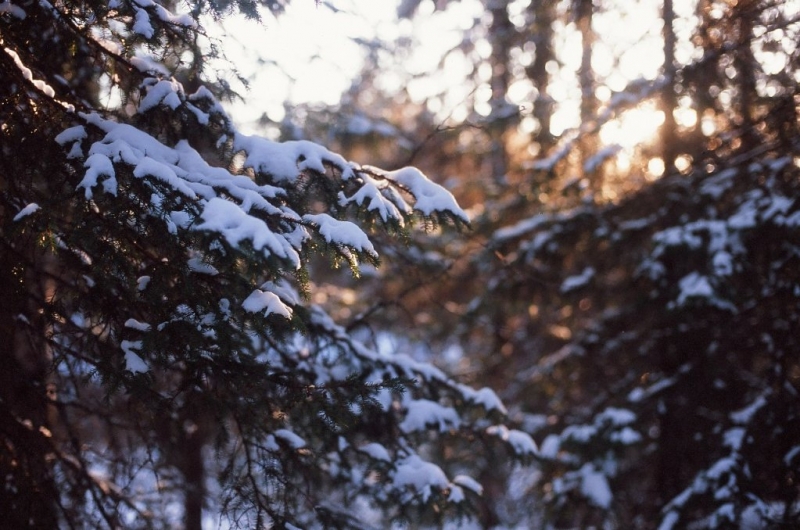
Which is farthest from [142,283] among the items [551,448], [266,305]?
[551,448]

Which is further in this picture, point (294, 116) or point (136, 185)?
point (294, 116)

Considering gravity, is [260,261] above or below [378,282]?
below

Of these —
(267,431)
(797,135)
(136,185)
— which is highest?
(797,135)

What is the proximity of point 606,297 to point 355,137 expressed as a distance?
4.35 meters

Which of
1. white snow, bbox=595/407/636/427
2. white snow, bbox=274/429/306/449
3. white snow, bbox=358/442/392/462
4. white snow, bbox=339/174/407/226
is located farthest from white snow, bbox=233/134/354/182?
white snow, bbox=595/407/636/427

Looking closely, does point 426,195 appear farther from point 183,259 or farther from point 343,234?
point 183,259

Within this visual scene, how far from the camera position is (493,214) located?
8.93m

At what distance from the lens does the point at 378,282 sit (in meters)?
11.6

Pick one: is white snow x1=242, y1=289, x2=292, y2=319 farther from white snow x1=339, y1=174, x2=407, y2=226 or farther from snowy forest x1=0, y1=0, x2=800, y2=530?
white snow x1=339, y1=174, x2=407, y2=226

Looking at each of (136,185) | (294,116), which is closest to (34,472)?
(136,185)

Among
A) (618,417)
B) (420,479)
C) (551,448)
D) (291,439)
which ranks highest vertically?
(618,417)

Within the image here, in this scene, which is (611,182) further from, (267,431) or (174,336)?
(174,336)

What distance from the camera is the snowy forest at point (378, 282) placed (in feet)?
11.8

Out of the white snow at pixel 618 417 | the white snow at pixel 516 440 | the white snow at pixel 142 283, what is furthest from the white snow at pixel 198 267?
the white snow at pixel 618 417
